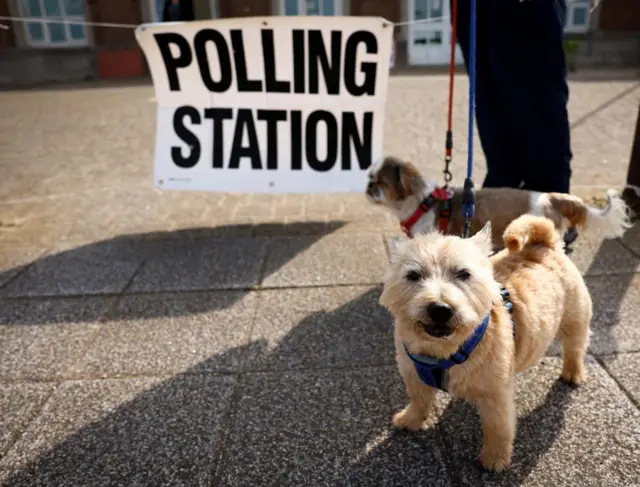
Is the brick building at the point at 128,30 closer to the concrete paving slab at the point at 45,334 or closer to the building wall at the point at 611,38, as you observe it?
the building wall at the point at 611,38

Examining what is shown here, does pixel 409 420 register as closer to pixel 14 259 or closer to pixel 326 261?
pixel 326 261

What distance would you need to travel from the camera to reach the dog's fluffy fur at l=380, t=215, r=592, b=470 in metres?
2.20

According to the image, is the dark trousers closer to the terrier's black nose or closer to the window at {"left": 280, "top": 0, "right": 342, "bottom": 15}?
the terrier's black nose

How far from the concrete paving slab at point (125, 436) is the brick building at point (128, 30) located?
18.3 m

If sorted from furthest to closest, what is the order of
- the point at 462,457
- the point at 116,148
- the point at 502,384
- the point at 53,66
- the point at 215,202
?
the point at 53,66
the point at 116,148
the point at 215,202
the point at 462,457
the point at 502,384

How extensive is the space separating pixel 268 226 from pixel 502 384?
140 inches

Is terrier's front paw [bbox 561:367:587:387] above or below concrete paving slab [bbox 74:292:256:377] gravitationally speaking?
→ above

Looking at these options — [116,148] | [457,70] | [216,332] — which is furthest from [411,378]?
[457,70]

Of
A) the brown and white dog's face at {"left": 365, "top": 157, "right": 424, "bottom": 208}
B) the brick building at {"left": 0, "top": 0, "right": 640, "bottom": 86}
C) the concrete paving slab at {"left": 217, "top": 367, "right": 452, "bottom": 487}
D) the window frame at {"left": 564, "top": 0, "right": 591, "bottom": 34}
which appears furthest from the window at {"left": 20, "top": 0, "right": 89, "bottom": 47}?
the concrete paving slab at {"left": 217, "top": 367, "right": 452, "bottom": 487}

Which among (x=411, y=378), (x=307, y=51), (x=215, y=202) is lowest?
(x=215, y=202)

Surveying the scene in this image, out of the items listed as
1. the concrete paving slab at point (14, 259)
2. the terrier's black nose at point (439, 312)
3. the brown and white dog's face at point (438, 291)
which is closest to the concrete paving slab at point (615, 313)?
the brown and white dog's face at point (438, 291)

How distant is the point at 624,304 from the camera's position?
3746 millimetres

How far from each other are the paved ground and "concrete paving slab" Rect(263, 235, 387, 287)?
0.07 ft

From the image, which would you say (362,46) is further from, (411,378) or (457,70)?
(457,70)
